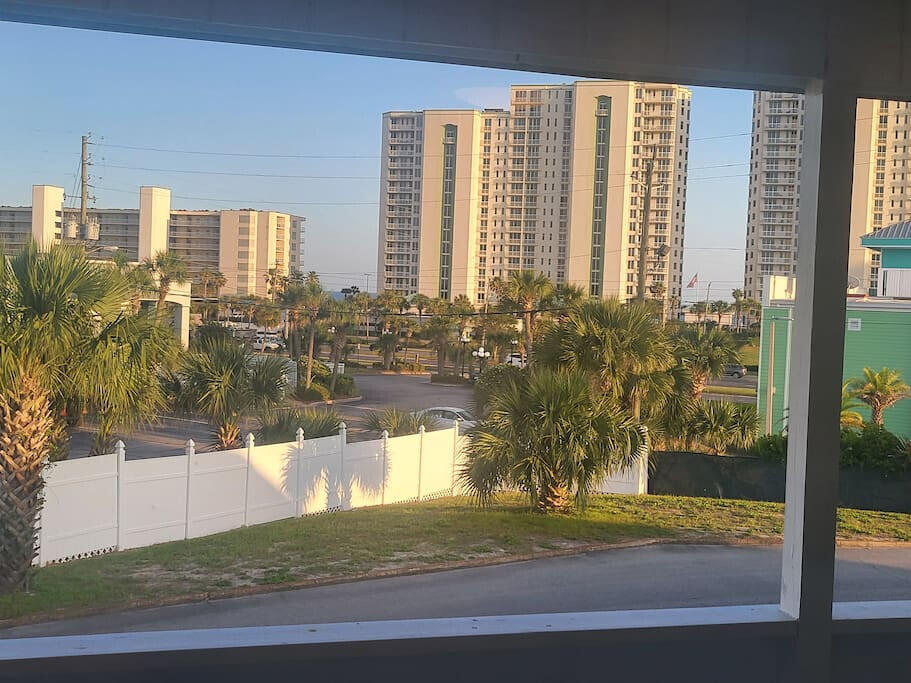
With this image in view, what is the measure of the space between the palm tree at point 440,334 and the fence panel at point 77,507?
119 centimetres

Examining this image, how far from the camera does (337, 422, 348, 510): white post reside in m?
3.17

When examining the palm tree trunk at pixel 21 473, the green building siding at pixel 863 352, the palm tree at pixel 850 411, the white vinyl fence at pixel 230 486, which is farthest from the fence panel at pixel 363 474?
the palm tree at pixel 850 411

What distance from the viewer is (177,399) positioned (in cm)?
297

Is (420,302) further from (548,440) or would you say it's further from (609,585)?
(609,585)

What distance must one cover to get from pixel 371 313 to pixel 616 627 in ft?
4.64

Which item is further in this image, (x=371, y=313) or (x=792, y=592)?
(x=371, y=313)

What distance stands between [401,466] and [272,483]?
49cm

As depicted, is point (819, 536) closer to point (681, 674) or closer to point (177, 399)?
point (681, 674)

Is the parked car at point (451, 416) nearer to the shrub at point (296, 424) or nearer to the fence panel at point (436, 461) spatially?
the fence panel at point (436, 461)

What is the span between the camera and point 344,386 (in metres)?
3.10

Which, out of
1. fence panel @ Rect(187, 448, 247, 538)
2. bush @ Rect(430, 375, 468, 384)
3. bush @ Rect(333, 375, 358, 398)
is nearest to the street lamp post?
bush @ Rect(430, 375, 468, 384)

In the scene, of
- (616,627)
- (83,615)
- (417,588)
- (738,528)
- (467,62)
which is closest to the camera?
(467,62)

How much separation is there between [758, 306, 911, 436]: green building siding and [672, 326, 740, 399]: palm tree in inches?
5.4

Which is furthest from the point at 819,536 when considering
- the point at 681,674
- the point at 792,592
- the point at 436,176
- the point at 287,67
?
the point at 287,67
